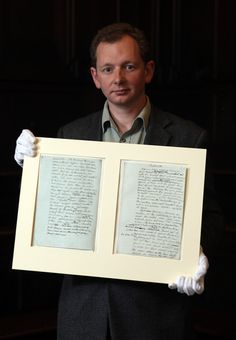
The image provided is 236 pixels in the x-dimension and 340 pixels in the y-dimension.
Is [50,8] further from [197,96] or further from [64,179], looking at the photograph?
[64,179]

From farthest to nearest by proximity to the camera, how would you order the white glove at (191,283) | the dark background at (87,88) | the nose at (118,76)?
the dark background at (87,88)
the nose at (118,76)
the white glove at (191,283)

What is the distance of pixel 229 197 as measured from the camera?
2.74m

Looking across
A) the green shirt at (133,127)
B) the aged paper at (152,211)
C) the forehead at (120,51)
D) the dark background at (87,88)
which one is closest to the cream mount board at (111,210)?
the aged paper at (152,211)

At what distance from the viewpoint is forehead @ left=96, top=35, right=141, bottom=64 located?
143 centimetres

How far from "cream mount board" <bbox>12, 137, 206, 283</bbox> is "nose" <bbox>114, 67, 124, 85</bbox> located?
153 mm

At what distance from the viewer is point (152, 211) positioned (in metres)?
1.34

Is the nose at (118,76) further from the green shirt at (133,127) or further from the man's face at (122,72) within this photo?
the green shirt at (133,127)

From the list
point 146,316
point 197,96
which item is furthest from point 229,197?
point 146,316

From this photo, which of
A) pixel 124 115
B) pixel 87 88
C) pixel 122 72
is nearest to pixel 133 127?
pixel 124 115

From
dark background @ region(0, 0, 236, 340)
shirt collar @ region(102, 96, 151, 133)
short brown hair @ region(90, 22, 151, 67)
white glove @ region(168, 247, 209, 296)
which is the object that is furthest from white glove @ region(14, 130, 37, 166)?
dark background @ region(0, 0, 236, 340)

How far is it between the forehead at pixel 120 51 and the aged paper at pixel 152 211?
27 cm

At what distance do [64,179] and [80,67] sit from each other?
Result: 1516 millimetres

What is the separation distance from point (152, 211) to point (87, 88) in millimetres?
1635

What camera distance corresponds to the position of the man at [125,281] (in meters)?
1.38
